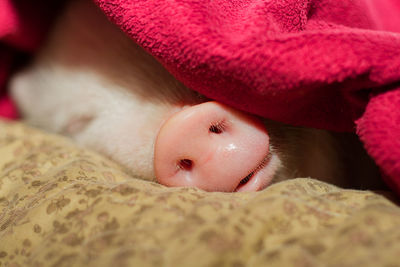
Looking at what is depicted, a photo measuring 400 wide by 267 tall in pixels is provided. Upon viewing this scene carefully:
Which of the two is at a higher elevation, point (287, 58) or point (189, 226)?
point (287, 58)

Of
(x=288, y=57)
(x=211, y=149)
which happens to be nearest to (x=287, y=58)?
(x=288, y=57)

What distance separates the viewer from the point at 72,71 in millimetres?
838

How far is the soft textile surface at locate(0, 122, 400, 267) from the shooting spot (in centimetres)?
35

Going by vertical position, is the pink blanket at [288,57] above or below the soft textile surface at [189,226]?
above

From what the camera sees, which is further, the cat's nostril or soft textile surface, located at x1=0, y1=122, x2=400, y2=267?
the cat's nostril

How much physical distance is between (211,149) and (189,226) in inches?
5.6

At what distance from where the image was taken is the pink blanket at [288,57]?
1.48 feet

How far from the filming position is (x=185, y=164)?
0.53 metres

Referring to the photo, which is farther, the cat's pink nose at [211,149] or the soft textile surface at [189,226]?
the cat's pink nose at [211,149]

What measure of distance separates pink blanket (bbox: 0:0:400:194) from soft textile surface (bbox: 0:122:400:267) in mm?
90

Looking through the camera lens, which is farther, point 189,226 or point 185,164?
point 185,164

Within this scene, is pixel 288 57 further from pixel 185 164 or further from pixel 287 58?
pixel 185 164

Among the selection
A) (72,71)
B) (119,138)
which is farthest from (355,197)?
(72,71)

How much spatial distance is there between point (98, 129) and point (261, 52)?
36cm
